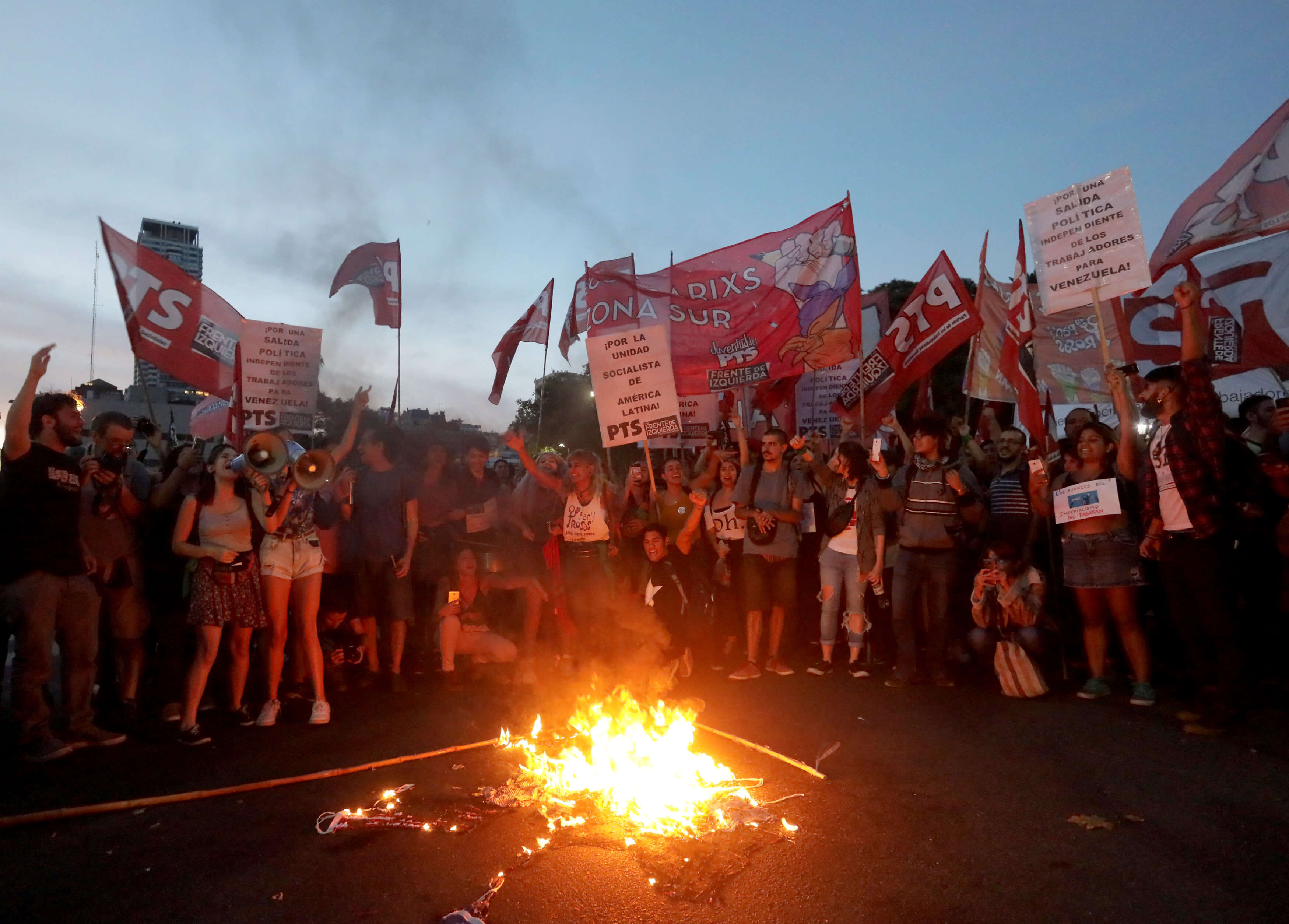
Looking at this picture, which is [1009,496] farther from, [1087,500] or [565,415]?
[565,415]

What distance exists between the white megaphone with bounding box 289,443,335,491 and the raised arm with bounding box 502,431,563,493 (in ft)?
4.75

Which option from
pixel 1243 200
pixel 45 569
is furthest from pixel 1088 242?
pixel 45 569

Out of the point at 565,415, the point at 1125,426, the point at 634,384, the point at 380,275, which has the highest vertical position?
the point at 565,415

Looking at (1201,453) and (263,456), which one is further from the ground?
(263,456)

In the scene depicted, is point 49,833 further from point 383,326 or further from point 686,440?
point 686,440

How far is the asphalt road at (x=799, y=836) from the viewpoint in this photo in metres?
3.28

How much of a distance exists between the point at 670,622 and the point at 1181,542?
12.9ft

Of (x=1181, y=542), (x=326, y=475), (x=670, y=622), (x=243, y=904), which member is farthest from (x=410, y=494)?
(x=1181, y=542)

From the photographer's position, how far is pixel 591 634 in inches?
287

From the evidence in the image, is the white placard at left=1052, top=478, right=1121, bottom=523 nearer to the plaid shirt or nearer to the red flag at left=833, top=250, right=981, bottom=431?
the plaid shirt

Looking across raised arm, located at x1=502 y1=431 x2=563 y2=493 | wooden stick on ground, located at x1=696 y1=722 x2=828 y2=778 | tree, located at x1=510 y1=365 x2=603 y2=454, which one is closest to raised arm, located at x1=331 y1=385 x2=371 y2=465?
raised arm, located at x1=502 y1=431 x2=563 y2=493

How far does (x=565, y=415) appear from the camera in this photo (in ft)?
180

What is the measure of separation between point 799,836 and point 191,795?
3284mm

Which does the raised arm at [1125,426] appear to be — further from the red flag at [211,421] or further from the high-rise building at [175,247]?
the high-rise building at [175,247]
